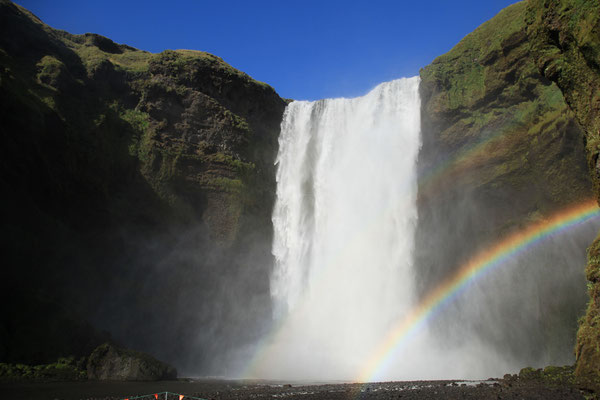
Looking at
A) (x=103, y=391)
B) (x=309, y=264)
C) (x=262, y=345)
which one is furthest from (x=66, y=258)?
(x=309, y=264)

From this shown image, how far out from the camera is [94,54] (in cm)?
3859

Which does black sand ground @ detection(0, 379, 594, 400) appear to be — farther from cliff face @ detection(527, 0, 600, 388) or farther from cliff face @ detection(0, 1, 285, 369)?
cliff face @ detection(0, 1, 285, 369)

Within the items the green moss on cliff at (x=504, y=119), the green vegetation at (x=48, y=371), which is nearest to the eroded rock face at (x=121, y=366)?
the green vegetation at (x=48, y=371)

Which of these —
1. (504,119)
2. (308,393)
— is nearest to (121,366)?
(308,393)

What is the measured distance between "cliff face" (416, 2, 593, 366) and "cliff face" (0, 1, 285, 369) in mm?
16076

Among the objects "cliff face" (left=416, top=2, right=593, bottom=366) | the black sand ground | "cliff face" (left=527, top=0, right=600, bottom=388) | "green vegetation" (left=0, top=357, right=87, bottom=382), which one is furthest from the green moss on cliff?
"green vegetation" (left=0, top=357, right=87, bottom=382)

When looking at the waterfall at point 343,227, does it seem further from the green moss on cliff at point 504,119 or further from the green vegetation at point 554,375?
the green vegetation at point 554,375

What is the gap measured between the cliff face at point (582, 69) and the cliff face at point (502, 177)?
10.2 metres

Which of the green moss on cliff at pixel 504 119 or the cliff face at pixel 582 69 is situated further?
the green moss on cliff at pixel 504 119

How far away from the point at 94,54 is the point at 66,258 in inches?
827

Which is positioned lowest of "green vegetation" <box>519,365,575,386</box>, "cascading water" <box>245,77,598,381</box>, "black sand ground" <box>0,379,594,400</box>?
"black sand ground" <box>0,379,594,400</box>

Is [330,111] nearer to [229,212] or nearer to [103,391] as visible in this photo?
[229,212]

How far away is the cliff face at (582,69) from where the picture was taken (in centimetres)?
1288

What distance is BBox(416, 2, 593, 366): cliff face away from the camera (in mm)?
25156
